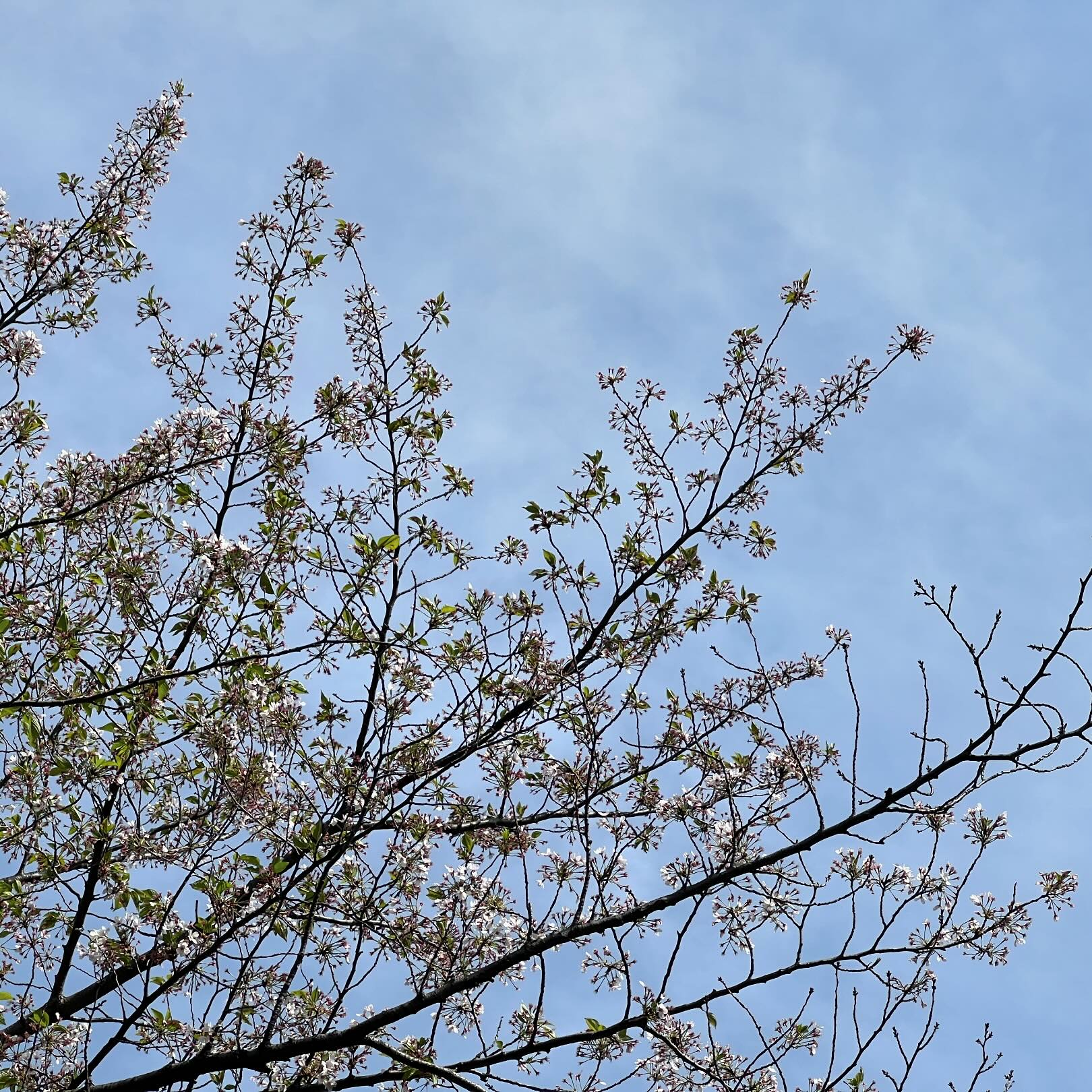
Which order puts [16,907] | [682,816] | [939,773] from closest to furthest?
[939,773] < [682,816] < [16,907]

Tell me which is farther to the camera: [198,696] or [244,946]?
[198,696]

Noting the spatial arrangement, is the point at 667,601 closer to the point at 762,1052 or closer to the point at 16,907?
the point at 762,1052

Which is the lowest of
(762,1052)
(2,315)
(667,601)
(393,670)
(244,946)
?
(762,1052)

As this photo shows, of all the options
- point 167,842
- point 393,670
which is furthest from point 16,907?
point 393,670

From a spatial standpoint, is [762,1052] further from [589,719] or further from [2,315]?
[2,315]

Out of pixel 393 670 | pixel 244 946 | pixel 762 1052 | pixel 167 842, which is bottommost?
pixel 762 1052

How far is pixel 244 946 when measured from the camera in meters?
6.04

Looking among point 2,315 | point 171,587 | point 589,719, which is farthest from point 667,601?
point 2,315

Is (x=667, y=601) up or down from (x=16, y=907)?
up

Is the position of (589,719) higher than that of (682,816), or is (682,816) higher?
(589,719)

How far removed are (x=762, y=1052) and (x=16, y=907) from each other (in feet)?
14.4

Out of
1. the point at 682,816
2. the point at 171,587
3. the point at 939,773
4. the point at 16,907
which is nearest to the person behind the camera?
the point at 939,773

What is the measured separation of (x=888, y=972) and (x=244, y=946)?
3.53 metres

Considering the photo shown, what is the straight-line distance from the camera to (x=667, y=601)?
23.0ft
